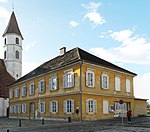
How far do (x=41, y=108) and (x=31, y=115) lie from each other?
3.29 metres

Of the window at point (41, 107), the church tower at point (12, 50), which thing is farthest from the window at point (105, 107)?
the church tower at point (12, 50)

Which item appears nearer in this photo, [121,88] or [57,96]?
[57,96]

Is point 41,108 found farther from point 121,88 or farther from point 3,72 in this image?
point 3,72

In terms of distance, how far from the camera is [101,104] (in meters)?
30.0

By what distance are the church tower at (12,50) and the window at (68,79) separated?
2789 cm

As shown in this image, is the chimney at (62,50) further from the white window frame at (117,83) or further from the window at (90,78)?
the white window frame at (117,83)

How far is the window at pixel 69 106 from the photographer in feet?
93.7

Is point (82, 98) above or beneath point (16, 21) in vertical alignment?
beneath

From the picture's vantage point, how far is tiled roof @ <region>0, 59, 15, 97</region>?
165 feet

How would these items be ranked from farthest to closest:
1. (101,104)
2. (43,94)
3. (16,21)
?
(16,21)
(43,94)
(101,104)

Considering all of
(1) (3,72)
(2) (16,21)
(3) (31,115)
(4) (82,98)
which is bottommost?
(3) (31,115)

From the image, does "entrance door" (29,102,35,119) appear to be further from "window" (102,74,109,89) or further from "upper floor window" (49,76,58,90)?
"window" (102,74,109,89)

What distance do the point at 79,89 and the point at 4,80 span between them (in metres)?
28.8

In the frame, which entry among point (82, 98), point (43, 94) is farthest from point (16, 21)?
point (82, 98)
